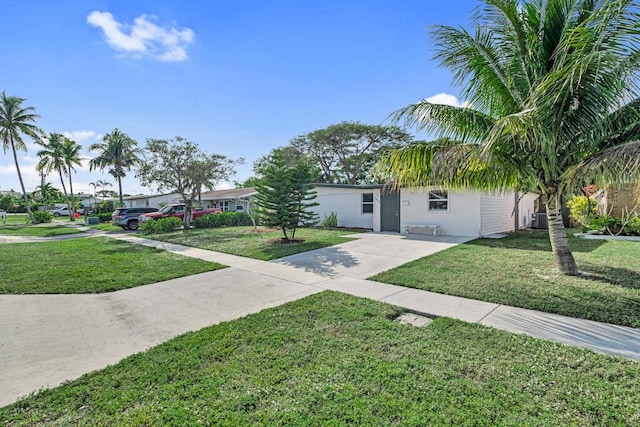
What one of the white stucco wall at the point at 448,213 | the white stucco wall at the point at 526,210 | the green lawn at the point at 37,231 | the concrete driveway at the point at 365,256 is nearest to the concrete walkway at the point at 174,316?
the concrete driveway at the point at 365,256

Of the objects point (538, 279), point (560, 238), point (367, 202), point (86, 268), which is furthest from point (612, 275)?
point (86, 268)

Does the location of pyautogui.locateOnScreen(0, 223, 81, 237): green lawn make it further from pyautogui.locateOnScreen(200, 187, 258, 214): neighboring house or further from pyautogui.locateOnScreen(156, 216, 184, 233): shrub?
pyautogui.locateOnScreen(200, 187, 258, 214): neighboring house

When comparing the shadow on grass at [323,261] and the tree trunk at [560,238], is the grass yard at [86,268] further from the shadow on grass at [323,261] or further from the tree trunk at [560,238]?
the tree trunk at [560,238]

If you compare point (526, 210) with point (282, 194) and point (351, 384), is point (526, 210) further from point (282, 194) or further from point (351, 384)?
point (351, 384)

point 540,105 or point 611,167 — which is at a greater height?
point 540,105

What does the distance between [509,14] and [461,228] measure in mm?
8995

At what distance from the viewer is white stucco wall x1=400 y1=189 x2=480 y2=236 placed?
12.5 m

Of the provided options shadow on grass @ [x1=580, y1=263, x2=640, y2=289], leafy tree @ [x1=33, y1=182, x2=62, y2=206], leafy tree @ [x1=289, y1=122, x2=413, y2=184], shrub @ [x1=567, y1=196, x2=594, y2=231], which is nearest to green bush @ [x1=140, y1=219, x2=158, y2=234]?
shadow on grass @ [x1=580, y1=263, x2=640, y2=289]

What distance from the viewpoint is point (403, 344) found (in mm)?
3340

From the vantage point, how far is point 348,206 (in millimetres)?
17031

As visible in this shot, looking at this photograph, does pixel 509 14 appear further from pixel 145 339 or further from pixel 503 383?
pixel 145 339

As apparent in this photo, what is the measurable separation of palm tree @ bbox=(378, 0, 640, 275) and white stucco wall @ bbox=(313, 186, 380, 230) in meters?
8.79

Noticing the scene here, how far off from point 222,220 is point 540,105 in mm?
18304

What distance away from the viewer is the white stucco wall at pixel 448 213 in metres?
12.5
